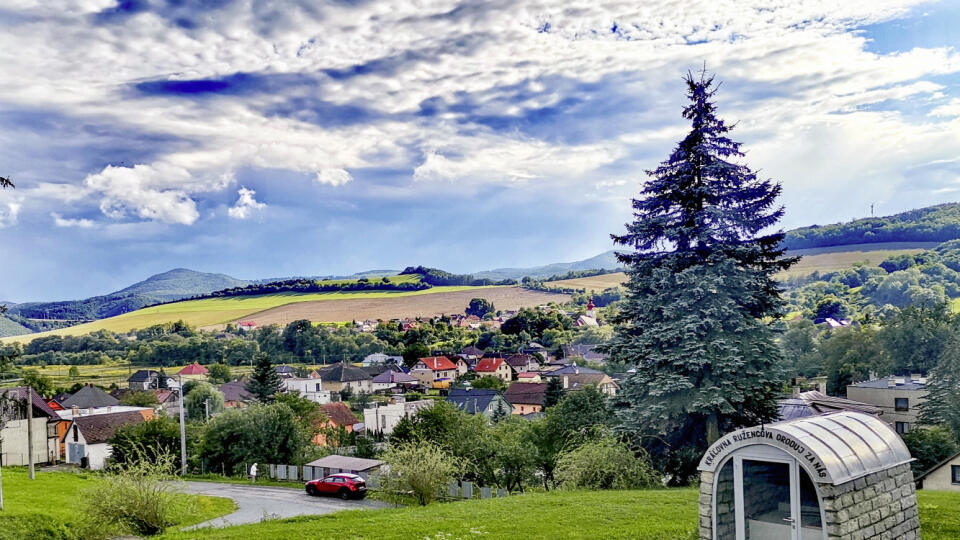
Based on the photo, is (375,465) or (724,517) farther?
(375,465)

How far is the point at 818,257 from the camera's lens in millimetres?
164625

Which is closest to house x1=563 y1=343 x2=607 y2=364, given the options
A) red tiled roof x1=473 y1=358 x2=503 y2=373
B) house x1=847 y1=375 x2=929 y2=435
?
red tiled roof x1=473 y1=358 x2=503 y2=373

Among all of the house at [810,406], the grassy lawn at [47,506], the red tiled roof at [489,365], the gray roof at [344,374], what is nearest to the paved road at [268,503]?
the grassy lawn at [47,506]

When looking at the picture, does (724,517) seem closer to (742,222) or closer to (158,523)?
(742,222)

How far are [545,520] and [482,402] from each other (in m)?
56.7

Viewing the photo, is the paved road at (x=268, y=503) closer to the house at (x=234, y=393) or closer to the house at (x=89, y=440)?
the house at (x=89, y=440)

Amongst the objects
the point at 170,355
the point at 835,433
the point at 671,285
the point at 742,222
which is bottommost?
the point at 170,355

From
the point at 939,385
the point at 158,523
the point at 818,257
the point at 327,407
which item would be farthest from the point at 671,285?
the point at 818,257

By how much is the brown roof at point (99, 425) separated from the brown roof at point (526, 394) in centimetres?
4169

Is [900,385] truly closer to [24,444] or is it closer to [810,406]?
[810,406]

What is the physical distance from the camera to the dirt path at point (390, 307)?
169 meters

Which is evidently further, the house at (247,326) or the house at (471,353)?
the house at (247,326)

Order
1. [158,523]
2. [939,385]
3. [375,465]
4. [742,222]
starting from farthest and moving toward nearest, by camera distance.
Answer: [939,385] → [375,465] → [742,222] → [158,523]

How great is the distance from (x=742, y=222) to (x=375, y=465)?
2340 centimetres
